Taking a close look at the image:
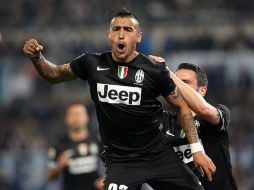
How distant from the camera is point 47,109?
1645 cm

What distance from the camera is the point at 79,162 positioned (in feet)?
33.3

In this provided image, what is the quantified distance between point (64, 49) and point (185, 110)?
10.5m

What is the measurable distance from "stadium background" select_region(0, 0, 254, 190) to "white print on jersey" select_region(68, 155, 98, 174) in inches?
161

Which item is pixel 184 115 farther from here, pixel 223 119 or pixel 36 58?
pixel 36 58

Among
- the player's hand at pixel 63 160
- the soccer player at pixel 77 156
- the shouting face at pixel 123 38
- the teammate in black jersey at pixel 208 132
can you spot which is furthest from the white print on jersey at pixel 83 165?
the shouting face at pixel 123 38

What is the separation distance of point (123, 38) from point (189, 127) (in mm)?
918

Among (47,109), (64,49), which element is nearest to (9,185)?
(47,109)

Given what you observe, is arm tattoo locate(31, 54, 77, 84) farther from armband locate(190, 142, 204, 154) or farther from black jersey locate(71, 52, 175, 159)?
armband locate(190, 142, 204, 154)

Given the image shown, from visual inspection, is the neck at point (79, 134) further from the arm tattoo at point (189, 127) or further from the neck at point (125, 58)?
the arm tattoo at point (189, 127)

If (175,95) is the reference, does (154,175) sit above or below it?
below

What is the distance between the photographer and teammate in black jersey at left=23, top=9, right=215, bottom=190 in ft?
21.3

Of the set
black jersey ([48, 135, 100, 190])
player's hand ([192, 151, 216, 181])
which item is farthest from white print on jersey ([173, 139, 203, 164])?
Answer: black jersey ([48, 135, 100, 190])

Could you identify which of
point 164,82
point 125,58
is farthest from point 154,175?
point 125,58

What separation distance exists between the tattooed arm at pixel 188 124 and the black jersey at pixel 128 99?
9cm
